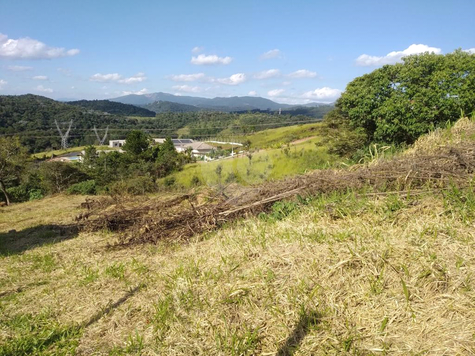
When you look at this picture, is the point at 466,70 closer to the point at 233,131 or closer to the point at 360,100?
the point at 360,100

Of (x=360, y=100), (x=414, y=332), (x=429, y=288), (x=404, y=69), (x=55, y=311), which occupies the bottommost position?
(x=55, y=311)

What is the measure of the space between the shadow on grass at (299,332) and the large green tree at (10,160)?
1844cm

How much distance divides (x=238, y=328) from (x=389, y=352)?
0.92 meters

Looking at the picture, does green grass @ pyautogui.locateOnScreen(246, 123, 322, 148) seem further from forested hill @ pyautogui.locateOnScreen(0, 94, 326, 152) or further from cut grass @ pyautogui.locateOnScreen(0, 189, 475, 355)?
cut grass @ pyautogui.locateOnScreen(0, 189, 475, 355)

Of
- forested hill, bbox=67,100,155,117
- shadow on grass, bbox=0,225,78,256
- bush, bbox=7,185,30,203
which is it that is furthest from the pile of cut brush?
forested hill, bbox=67,100,155,117

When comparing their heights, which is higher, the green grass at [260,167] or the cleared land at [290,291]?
the cleared land at [290,291]

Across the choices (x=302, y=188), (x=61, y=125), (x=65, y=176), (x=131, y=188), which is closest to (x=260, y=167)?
(x=131, y=188)

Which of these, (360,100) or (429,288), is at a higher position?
(360,100)

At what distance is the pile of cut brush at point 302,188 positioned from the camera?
10.7 feet

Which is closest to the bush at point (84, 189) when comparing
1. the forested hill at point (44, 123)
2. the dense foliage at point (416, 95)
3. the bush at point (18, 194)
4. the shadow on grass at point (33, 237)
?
the bush at point (18, 194)

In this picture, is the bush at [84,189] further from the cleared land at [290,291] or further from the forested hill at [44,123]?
the forested hill at [44,123]

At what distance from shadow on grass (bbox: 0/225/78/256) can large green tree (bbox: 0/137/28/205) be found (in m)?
11.9

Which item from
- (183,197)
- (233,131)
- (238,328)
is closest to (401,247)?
(238,328)

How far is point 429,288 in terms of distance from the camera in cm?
192
